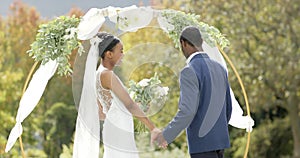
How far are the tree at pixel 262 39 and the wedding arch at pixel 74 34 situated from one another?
6750 millimetres

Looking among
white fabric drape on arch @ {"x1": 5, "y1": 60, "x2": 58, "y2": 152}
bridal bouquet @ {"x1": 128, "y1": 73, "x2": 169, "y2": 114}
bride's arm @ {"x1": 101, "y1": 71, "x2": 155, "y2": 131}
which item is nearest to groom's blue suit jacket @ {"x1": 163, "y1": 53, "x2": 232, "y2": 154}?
bride's arm @ {"x1": 101, "y1": 71, "x2": 155, "y2": 131}

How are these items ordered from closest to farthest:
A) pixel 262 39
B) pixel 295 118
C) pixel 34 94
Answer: pixel 34 94
pixel 262 39
pixel 295 118

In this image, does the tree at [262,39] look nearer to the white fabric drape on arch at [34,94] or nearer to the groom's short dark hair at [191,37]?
the white fabric drape on arch at [34,94]

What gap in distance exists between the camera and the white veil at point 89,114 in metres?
5.54

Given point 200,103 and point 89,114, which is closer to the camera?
point 200,103

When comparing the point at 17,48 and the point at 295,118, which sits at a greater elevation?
the point at 17,48

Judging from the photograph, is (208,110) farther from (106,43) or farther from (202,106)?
(106,43)

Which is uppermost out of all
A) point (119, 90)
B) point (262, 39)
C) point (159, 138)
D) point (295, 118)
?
point (119, 90)

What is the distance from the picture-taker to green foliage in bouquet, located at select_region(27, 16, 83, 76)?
5695 millimetres

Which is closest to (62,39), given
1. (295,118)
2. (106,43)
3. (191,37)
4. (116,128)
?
(106,43)

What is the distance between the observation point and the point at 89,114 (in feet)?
18.4

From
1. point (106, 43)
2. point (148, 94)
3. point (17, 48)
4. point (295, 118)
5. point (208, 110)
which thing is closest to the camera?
point (208, 110)

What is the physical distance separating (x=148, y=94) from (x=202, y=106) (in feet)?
3.75

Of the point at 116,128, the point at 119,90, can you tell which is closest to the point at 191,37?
the point at 119,90
